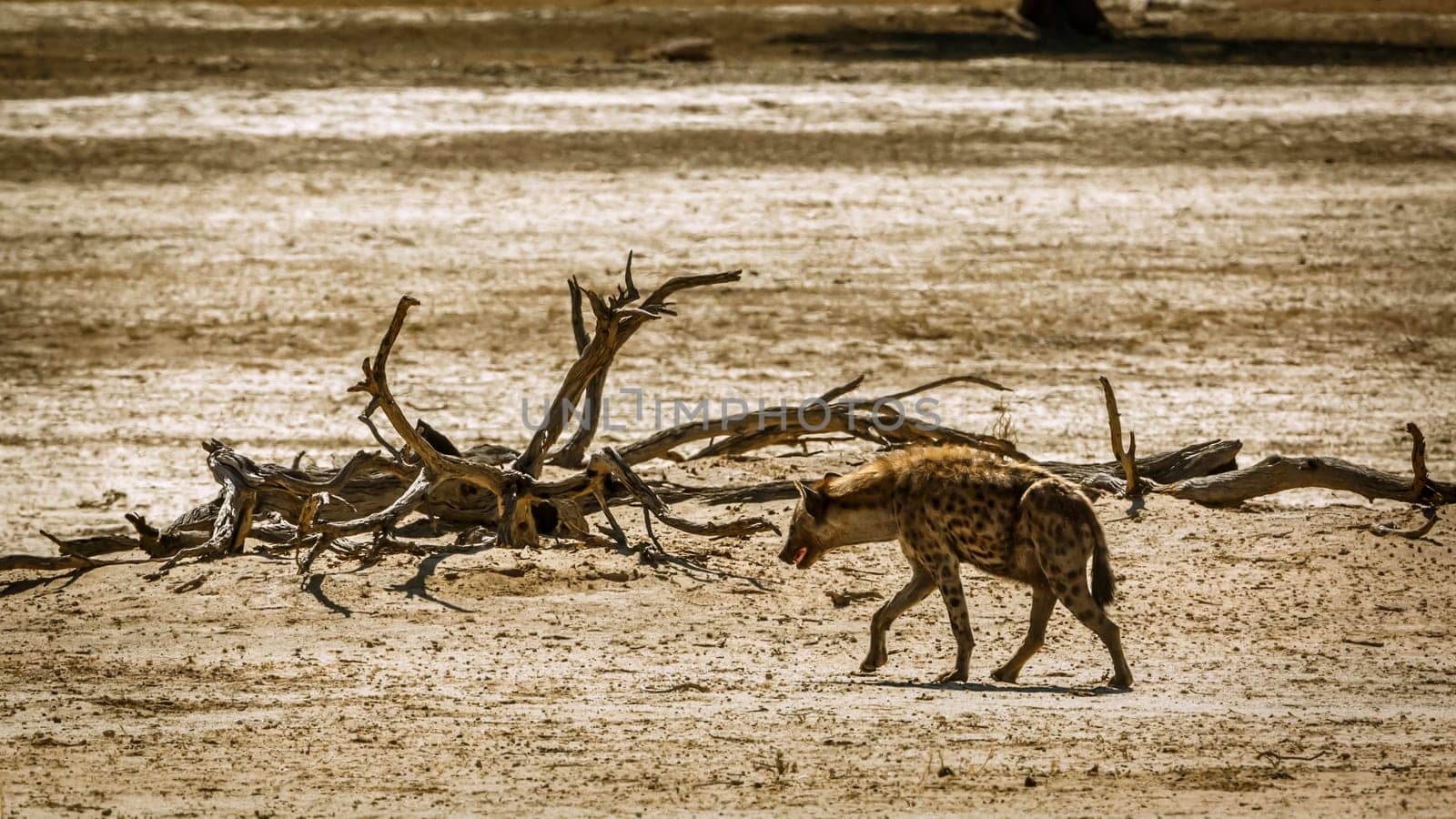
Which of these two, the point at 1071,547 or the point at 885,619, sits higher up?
the point at 1071,547

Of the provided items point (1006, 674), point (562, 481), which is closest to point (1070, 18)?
point (562, 481)

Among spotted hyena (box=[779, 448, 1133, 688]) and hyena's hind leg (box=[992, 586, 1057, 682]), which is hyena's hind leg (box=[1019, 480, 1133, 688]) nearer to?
spotted hyena (box=[779, 448, 1133, 688])

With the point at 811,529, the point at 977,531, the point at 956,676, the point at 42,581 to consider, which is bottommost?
the point at 42,581

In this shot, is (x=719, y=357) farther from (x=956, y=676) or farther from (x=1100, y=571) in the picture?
(x=1100, y=571)

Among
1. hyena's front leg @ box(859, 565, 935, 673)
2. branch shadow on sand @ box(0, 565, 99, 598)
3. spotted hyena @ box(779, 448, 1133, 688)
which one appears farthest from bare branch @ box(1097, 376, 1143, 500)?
branch shadow on sand @ box(0, 565, 99, 598)

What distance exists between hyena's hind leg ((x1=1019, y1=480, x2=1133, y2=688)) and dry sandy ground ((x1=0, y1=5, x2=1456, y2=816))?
292 millimetres

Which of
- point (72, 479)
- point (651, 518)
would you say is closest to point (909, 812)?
Answer: point (651, 518)

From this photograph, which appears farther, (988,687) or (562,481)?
(562,481)

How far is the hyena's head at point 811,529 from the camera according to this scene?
10.1 metres

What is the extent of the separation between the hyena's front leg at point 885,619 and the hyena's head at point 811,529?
734 mm

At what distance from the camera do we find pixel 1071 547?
29.7ft

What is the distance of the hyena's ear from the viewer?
1001 centimetres

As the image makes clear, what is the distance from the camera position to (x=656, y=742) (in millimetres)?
8211

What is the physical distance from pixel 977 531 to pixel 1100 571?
62 centimetres
